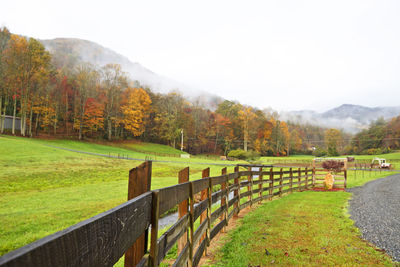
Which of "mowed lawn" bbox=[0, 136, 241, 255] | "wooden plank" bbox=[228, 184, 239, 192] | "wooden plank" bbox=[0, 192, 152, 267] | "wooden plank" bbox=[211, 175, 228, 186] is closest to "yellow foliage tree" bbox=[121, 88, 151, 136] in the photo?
"mowed lawn" bbox=[0, 136, 241, 255]

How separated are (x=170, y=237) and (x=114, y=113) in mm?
57733

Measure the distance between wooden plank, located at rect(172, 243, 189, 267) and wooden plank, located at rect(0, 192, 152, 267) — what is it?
1.33 metres

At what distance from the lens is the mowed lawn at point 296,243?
14.3ft

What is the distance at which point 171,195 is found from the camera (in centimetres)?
257

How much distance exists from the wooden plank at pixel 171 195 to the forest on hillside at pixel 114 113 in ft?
149

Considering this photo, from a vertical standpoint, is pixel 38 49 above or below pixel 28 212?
above

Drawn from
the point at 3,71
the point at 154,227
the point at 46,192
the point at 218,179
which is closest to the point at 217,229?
the point at 218,179

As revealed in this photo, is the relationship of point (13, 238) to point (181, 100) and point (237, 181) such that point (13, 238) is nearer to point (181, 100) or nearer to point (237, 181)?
point (237, 181)

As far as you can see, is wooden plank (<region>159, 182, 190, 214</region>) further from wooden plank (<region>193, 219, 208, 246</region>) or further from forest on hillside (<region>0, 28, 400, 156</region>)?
forest on hillside (<region>0, 28, 400, 156</region>)

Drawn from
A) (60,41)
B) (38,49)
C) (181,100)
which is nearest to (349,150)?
(181,100)

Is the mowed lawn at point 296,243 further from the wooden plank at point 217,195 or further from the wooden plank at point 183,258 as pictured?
the wooden plank at point 183,258

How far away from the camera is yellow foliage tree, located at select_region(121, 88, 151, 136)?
5731cm

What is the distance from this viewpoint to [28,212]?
940 cm

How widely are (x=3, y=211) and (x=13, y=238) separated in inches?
141
